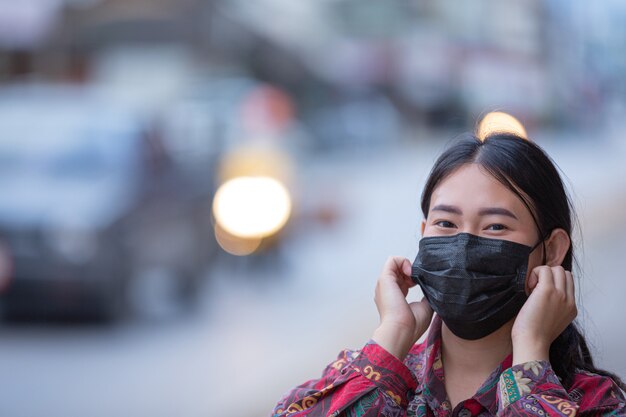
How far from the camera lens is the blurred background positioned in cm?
776

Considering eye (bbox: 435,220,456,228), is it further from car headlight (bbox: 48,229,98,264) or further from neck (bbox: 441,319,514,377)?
car headlight (bbox: 48,229,98,264)

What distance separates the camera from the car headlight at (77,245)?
8500 millimetres

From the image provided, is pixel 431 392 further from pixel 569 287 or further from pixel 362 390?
pixel 569 287

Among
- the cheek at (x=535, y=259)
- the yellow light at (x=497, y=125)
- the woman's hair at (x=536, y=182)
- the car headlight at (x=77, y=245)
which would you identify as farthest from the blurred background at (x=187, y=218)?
the cheek at (x=535, y=259)

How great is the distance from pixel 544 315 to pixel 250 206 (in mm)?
9297

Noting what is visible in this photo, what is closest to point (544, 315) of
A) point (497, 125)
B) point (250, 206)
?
point (497, 125)

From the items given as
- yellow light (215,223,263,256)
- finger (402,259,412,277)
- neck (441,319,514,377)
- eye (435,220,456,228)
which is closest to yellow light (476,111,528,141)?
eye (435,220,456,228)

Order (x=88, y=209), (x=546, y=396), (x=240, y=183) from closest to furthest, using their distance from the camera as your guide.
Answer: (x=546, y=396) < (x=88, y=209) < (x=240, y=183)

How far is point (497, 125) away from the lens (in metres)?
A: 2.45

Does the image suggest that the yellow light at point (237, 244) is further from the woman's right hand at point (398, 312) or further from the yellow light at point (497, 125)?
the woman's right hand at point (398, 312)

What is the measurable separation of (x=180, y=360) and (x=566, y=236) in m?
6.30

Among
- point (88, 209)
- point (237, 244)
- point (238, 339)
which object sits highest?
point (88, 209)

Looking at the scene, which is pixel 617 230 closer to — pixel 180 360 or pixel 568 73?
pixel 180 360

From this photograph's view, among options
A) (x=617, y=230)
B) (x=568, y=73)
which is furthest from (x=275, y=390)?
(x=568, y=73)
